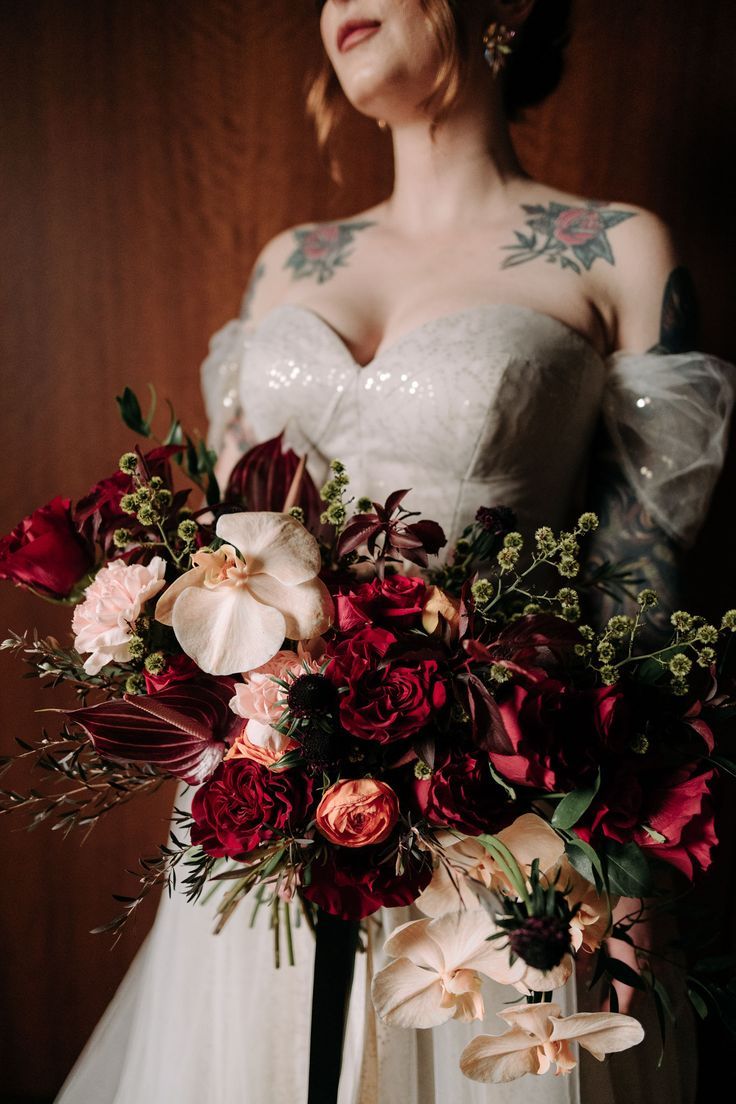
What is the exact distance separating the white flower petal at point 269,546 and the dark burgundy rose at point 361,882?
17cm

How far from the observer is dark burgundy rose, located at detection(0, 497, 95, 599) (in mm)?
584

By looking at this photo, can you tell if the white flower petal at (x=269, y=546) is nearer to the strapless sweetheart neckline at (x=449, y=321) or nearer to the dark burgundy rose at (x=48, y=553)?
the dark burgundy rose at (x=48, y=553)

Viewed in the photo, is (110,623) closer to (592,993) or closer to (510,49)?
(592,993)

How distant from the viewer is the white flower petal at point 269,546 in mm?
499

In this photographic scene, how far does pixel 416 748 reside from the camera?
0.50 meters

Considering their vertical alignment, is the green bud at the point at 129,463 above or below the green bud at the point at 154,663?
above

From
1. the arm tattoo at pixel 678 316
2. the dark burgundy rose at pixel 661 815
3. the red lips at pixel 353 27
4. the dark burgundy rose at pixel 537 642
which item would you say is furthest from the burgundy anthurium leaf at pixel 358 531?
the red lips at pixel 353 27

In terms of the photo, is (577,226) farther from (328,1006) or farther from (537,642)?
(328,1006)

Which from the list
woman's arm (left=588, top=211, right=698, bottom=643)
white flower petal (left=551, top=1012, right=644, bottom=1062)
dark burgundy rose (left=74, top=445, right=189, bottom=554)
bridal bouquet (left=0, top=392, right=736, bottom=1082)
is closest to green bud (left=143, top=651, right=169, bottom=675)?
bridal bouquet (left=0, top=392, right=736, bottom=1082)

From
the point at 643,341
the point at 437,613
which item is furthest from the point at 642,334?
the point at 437,613

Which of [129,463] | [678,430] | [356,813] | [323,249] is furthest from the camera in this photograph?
[323,249]

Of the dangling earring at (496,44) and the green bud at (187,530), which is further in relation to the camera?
the dangling earring at (496,44)

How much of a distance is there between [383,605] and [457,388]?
33 cm

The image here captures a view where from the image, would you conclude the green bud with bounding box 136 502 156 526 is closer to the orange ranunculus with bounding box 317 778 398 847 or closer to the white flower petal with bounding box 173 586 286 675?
the white flower petal with bounding box 173 586 286 675
